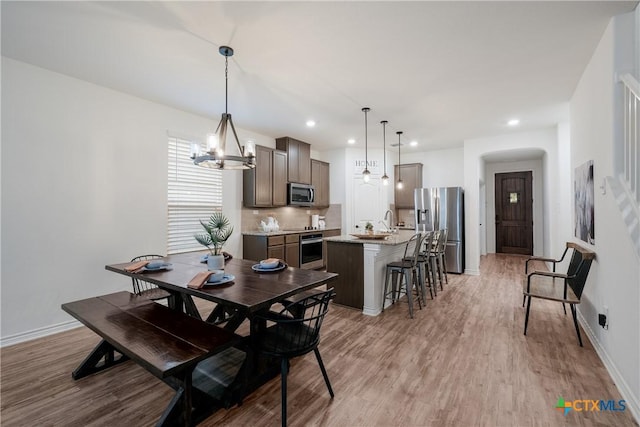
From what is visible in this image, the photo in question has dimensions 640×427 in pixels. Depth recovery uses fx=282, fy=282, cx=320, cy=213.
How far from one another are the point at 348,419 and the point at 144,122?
4130 millimetres

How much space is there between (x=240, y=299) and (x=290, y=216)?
4438mm

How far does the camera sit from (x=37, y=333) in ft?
9.75

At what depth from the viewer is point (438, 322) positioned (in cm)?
330

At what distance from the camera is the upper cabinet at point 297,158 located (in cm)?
569

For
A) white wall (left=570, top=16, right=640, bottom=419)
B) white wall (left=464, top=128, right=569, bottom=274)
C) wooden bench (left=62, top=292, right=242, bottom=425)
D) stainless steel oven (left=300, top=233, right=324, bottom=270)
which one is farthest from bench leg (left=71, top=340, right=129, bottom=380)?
white wall (left=464, top=128, right=569, bottom=274)

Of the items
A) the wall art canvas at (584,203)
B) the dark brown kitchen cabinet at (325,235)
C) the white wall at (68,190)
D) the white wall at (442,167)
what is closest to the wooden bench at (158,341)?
the white wall at (68,190)

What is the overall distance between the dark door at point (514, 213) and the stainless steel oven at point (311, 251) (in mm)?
5756

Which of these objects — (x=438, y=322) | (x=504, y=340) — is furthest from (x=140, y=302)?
(x=504, y=340)

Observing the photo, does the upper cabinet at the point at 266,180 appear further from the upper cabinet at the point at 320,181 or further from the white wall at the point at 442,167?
the white wall at the point at 442,167

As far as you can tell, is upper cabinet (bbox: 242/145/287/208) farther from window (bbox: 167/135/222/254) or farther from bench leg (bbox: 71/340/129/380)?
bench leg (bbox: 71/340/129/380)

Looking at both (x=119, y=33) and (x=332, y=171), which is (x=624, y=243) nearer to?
(x=119, y=33)

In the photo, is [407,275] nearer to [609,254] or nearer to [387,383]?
[387,383]

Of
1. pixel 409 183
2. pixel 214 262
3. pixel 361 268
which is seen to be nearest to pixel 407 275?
pixel 361 268

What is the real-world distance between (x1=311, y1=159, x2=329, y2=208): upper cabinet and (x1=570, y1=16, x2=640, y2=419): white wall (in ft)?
14.7
